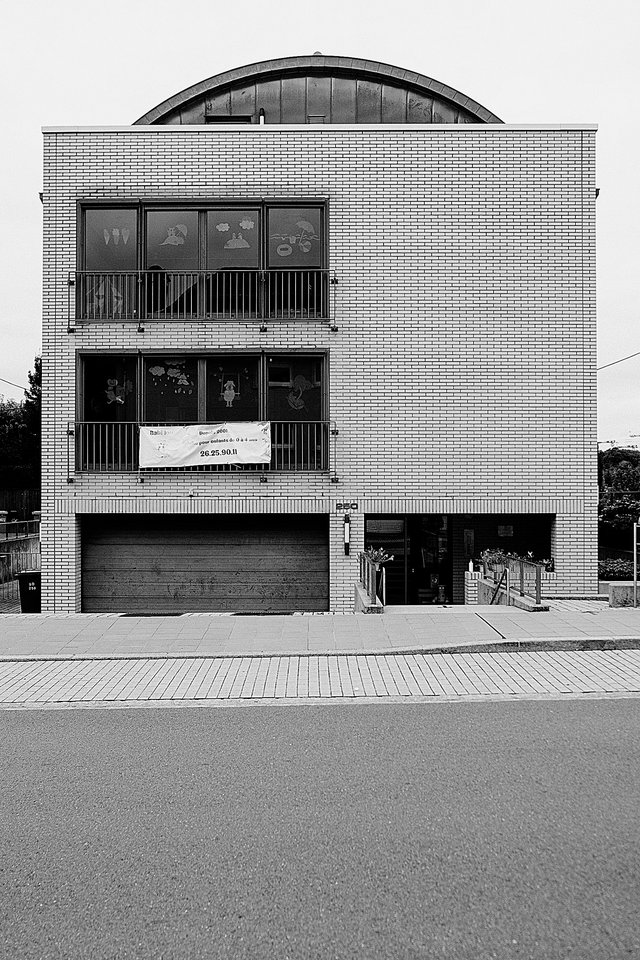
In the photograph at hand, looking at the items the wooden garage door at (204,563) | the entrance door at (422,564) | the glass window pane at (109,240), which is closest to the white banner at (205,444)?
the wooden garage door at (204,563)

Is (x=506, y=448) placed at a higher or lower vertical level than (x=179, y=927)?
higher

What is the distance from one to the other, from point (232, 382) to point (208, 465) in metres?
1.71

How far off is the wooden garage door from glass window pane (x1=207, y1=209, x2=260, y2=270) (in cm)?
492

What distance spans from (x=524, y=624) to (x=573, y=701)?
380cm

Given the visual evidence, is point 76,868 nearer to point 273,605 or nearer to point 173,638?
point 173,638

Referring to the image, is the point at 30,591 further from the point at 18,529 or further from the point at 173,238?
the point at 18,529

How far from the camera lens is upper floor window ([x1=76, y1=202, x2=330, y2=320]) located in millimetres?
17016

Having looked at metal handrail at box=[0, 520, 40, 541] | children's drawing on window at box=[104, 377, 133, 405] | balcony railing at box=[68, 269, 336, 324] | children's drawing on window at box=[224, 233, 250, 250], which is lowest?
metal handrail at box=[0, 520, 40, 541]

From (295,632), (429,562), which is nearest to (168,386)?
(429,562)

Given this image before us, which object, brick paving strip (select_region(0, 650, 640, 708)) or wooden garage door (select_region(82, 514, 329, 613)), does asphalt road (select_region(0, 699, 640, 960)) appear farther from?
wooden garage door (select_region(82, 514, 329, 613))

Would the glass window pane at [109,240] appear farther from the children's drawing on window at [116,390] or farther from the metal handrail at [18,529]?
the metal handrail at [18,529]

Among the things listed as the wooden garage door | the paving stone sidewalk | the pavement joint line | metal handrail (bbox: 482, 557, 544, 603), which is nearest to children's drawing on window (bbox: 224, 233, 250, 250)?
the wooden garage door

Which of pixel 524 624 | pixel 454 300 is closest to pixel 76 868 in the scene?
pixel 524 624

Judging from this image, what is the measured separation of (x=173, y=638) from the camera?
11344 mm
